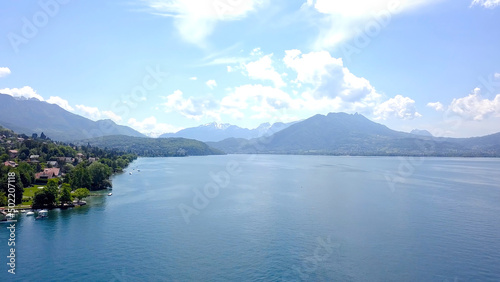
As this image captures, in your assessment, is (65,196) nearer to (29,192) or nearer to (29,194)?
(29,194)

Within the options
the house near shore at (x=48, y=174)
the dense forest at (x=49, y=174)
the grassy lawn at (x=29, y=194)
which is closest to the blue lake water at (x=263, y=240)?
the dense forest at (x=49, y=174)

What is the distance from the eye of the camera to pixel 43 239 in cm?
3019

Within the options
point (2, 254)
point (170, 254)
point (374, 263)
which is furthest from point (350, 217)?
point (2, 254)

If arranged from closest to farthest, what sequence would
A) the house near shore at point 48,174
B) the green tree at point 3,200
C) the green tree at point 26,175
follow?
the green tree at point 3,200, the green tree at point 26,175, the house near shore at point 48,174

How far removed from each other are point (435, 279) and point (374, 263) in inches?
169

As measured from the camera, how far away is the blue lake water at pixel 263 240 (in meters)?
23.7

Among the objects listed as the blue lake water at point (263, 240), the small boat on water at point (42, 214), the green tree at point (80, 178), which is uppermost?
the green tree at point (80, 178)

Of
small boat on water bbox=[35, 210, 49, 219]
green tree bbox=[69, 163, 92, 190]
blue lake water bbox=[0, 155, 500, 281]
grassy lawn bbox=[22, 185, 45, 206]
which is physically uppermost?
green tree bbox=[69, 163, 92, 190]

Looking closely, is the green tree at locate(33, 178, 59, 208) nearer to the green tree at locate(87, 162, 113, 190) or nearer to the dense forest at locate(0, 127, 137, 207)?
the dense forest at locate(0, 127, 137, 207)

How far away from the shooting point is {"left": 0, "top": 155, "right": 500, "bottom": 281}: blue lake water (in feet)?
77.8

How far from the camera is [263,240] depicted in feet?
101

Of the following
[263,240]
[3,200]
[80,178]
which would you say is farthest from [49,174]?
[263,240]

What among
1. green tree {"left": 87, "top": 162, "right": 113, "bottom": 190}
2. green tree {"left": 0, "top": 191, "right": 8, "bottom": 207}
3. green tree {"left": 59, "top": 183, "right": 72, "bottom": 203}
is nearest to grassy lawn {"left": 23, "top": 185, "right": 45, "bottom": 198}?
green tree {"left": 0, "top": 191, "right": 8, "bottom": 207}

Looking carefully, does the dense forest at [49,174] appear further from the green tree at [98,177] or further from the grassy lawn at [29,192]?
the grassy lawn at [29,192]
